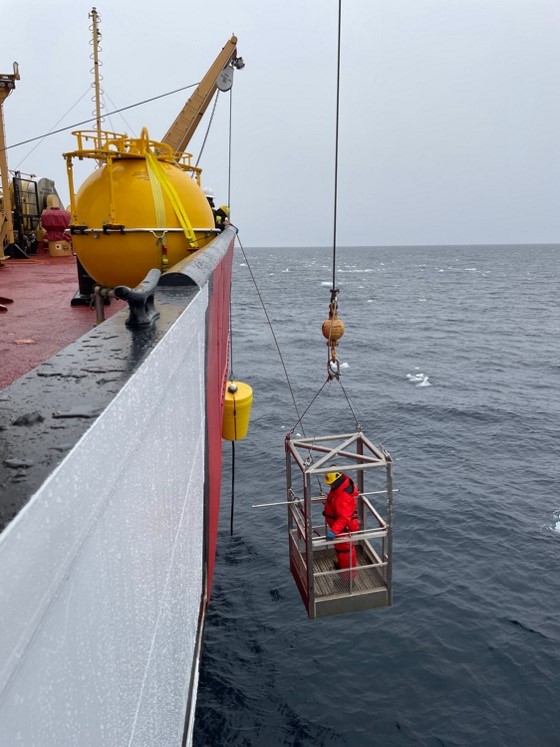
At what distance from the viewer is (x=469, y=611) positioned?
→ 1231 cm

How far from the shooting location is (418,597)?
12.8m

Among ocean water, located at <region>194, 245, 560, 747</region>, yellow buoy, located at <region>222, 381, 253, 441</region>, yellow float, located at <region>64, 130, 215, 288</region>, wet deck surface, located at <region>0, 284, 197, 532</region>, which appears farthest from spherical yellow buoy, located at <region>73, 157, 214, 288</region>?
ocean water, located at <region>194, 245, 560, 747</region>

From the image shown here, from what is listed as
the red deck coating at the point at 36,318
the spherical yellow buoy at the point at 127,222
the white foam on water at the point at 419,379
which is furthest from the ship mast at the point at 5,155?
the white foam on water at the point at 419,379

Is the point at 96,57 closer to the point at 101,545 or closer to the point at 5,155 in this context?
the point at 5,155

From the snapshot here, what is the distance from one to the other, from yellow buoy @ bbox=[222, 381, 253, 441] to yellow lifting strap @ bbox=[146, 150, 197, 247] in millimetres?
3614

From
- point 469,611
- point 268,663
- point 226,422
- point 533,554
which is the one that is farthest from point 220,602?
point 533,554

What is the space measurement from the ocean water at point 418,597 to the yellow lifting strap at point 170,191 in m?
8.03

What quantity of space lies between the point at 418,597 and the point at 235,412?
6366 millimetres

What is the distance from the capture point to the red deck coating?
5473 mm

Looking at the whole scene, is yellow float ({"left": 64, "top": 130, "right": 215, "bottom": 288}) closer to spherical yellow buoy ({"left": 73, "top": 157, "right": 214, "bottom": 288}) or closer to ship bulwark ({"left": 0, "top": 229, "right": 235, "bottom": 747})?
spherical yellow buoy ({"left": 73, "top": 157, "right": 214, "bottom": 288})

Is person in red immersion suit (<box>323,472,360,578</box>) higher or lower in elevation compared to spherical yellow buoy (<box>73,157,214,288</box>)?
lower

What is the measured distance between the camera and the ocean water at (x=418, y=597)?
9.69 metres

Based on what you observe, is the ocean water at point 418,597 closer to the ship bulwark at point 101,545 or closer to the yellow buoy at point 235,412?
the yellow buoy at point 235,412

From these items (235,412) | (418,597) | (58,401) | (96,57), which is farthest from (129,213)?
(96,57)
